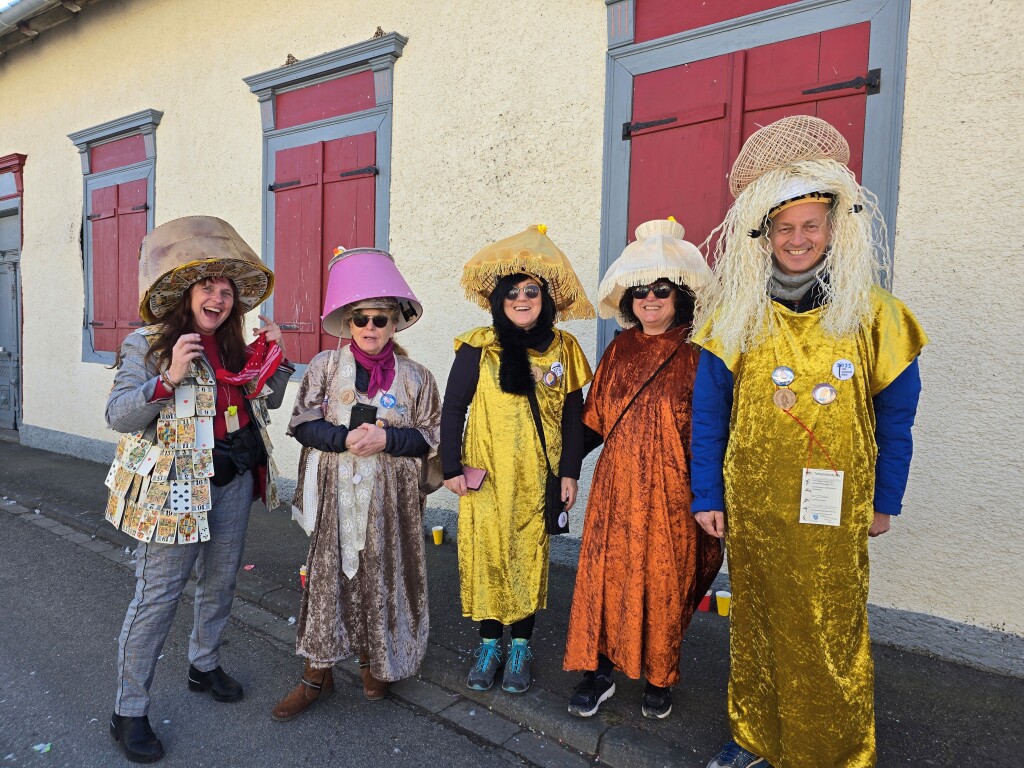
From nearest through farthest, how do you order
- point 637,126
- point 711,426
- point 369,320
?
1. point 711,426
2. point 369,320
3. point 637,126

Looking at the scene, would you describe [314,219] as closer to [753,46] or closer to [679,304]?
[753,46]

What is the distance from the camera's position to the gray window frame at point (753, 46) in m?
3.11

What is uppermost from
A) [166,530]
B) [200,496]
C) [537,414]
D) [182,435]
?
[537,414]

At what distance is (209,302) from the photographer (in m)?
2.52

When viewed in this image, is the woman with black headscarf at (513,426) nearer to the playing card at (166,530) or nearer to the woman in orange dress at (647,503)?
the woman in orange dress at (647,503)

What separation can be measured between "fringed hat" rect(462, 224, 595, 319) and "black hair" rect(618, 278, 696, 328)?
0.23 metres

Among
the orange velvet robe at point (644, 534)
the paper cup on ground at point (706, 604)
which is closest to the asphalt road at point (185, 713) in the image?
the orange velvet robe at point (644, 534)

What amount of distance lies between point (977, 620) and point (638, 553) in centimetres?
183

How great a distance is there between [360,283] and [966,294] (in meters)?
2.66

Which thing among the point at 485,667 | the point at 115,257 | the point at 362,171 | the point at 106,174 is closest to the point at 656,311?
the point at 485,667

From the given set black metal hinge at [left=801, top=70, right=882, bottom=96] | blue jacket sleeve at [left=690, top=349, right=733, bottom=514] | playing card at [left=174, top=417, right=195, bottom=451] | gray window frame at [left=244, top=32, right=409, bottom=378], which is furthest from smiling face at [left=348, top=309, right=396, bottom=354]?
gray window frame at [left=244, top=32, right=409, bottom=378]

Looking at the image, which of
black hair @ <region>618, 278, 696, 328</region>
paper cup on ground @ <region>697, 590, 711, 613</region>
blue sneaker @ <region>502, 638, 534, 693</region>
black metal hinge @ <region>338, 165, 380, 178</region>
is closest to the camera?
black hair @ <region>618, 278, 696, 328</region>

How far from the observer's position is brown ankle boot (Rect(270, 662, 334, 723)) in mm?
2648

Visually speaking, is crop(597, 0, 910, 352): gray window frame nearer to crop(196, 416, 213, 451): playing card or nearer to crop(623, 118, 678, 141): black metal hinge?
crop(623, 118, 678, 141): black metal hinge
